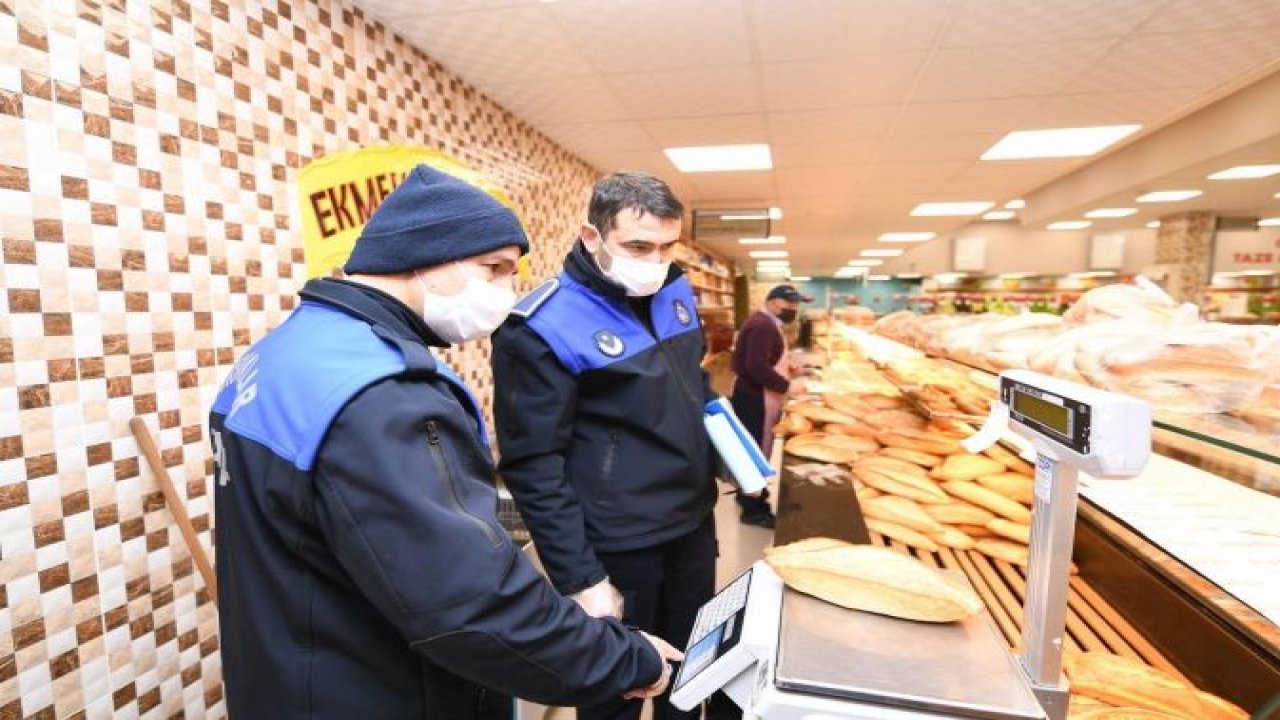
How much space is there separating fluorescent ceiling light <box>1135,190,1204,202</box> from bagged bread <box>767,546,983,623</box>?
7357mm

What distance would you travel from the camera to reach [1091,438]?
0.74 m

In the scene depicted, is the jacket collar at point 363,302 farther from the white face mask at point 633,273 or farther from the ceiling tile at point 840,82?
the ceiling tile at point 840,82

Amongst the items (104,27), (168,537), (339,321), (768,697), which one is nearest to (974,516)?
(768,697)

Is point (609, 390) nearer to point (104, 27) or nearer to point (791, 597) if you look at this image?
point (791, 597)

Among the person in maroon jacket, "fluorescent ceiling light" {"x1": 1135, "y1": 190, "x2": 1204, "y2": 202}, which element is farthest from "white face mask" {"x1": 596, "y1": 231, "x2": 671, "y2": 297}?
"fluorescent ceiling light" {"x1": 1135, "y1": 190, "x2": 1204, "y2": 202}

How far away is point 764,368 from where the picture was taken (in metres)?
5.13

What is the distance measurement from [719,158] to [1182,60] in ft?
10.1

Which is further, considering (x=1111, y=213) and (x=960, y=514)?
(x=1111, y=213)

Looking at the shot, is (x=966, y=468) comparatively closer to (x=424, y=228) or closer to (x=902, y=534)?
(x=902, y=534)

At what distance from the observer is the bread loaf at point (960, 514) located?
189cm

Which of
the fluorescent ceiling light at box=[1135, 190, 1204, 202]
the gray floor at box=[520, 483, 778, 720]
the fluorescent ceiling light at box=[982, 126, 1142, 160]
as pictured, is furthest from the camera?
the fluorescent ceiling light at box=[1135, 190, 1204, 202]

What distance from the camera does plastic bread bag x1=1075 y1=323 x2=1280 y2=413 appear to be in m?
1.24

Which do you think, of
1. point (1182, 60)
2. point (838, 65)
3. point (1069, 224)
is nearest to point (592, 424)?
point (838, 65)

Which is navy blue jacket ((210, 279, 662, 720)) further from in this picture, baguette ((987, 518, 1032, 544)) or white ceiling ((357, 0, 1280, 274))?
white ceiling ((357, 0, 1280, 274))
